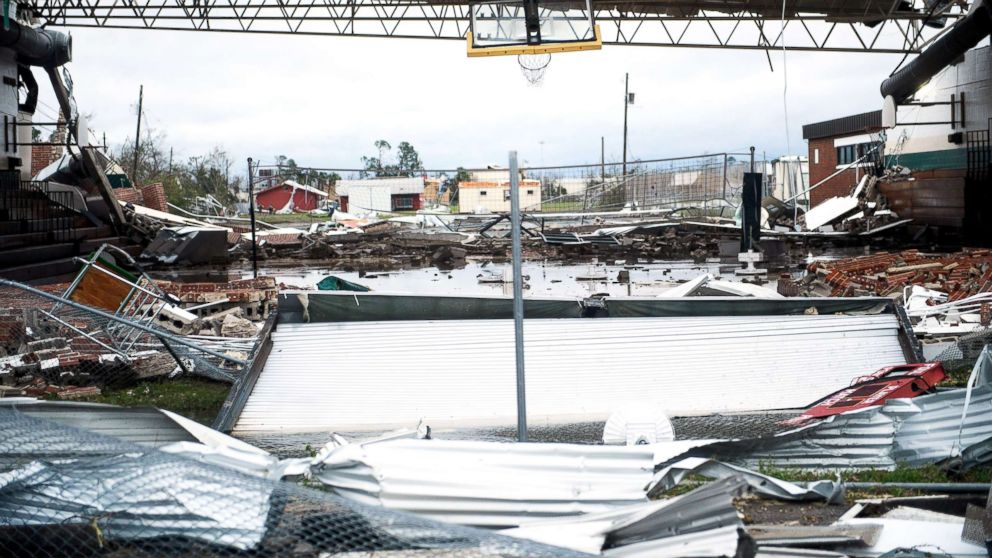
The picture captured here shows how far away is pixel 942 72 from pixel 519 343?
28.1 m

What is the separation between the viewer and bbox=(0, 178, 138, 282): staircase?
787 inches

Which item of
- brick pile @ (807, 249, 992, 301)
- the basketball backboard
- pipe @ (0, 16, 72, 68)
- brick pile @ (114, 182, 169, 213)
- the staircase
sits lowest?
brick pile @ (807, 249, 992, 301)

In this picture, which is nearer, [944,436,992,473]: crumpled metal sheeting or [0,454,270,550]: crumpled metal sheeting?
[0,454,270,550]: crumpled metal sheeting

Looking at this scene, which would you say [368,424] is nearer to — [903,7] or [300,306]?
[300,306]

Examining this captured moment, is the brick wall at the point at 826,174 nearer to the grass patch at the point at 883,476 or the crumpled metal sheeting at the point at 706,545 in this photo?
the grass patch at the point at 883,476

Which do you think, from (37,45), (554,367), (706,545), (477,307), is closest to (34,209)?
(37,45)

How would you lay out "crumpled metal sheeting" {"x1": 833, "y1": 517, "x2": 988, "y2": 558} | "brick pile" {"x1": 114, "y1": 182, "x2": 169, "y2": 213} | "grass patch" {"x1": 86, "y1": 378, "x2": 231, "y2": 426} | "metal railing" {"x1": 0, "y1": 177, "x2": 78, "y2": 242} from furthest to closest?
"brick pile" {"x1": 114, "y1": 182, "x2": 169, "y2": 213}
"metal railing" {"x1": 0, "y1": 177, "x2": 78, "y2": 242}
"grass patch" {"x1": 86, "y1": 378, "x2": 231, "y2": 426}
"crumpled metal sheeting" {"x1": 833, "y1": 517, "x2": 988, "y2": 558}

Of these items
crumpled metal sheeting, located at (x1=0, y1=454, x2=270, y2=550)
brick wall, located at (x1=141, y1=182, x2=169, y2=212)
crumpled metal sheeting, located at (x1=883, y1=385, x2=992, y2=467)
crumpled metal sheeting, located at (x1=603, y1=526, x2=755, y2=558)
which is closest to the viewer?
crumpled metal sheeting, located at (x1=603, y1=526, x2=755, y2=558)

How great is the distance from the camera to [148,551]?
4.01m

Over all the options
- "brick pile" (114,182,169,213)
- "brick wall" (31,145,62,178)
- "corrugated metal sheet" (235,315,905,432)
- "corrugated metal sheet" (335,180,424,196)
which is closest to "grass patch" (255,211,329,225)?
"corrugated metal sheet" (335,180,424,196)

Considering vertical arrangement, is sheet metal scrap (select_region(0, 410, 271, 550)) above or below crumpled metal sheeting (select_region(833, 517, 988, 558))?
above

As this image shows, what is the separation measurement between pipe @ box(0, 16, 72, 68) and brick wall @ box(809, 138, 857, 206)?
31.7 metres

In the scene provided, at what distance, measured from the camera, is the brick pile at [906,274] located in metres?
14.3

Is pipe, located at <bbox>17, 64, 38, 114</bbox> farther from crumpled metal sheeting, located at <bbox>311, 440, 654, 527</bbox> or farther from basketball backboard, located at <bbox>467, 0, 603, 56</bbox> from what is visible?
crumpled metal sheeting, located at <bbox>311, 440, 654, 527</bbox>
